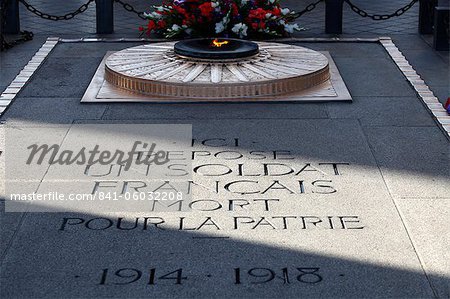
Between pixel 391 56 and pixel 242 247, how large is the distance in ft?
19.0

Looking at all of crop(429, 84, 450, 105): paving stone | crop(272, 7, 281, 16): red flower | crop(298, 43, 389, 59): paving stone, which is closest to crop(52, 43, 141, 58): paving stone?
crop(272, 7, 281, 16): red flower

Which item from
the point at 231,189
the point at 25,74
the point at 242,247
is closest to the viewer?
the point at 242,247

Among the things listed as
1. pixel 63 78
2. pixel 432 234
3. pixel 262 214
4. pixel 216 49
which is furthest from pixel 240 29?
pixel 432 234

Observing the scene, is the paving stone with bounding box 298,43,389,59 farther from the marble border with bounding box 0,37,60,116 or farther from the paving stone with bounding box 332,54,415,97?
the marble border with bounding box 0,37,60,116

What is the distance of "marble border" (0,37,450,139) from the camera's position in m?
9.02

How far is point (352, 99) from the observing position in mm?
9391

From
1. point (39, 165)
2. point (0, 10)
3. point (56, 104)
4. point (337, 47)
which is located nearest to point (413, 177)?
point (39, 165)

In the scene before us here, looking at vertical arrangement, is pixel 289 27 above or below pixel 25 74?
above

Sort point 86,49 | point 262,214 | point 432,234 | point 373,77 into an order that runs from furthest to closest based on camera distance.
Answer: point 86,49 → point 373,77 → point 262,214 → point 432,234

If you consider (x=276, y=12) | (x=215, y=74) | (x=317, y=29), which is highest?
(x=276, y=12)

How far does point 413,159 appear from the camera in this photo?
7625mm

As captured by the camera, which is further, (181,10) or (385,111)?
(181,10)

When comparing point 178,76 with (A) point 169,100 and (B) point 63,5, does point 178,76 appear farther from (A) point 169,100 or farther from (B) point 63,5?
(B) point 63,5

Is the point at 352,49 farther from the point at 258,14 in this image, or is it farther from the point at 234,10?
the point at 234,10
